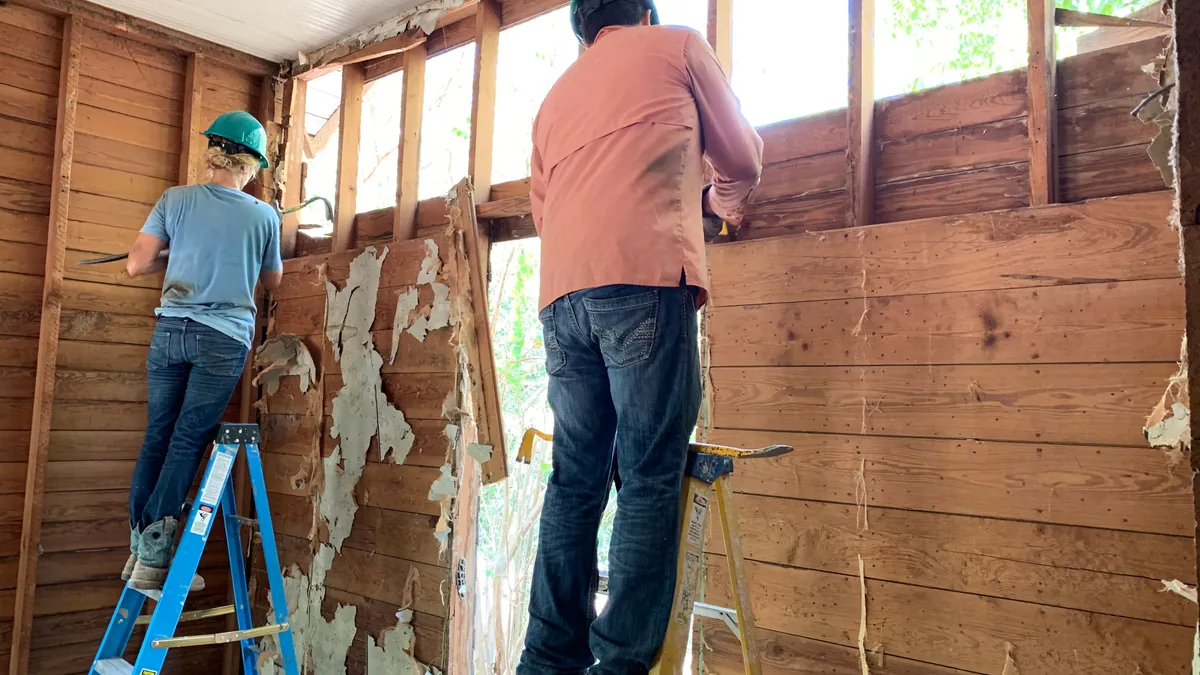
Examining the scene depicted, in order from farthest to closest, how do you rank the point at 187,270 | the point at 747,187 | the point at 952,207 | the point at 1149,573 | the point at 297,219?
the point at 297,219
the point at 187,270
the point at 952,207
the point at 747,187
the point at 1149,573

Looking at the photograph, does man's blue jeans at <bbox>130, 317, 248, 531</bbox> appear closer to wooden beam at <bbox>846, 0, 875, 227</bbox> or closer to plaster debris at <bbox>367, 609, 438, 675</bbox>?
plaster debris at <bbox>367, 609, 438, 675</bbox>

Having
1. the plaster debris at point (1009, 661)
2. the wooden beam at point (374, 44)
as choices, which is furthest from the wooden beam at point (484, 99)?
the plaster debris at point (1009, 661)

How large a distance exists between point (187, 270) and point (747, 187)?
160 centimetres

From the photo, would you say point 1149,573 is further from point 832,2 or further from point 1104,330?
point 832,2

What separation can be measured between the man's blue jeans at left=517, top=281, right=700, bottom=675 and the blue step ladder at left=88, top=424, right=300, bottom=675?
1224 mm

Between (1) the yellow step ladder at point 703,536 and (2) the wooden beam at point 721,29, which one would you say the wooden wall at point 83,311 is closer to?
(2) the wooden beam at point 721,29

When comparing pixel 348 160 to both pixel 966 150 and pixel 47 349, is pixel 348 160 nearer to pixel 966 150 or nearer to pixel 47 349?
pixel 47 349

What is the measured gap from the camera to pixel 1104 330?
1.38 metres

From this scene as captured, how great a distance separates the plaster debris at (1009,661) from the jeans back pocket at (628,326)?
89 cm

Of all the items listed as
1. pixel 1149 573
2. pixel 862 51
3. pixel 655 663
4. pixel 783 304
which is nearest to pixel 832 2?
pixel 862 51

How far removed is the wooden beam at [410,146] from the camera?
8.93 ft

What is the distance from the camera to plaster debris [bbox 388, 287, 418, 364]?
257 cm

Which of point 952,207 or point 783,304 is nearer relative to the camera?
point 952,207

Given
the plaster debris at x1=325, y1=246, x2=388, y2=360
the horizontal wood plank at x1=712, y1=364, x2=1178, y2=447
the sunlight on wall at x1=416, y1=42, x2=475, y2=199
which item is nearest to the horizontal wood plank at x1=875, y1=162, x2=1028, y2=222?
the horizontal wood plank at x1=712, y1=364, x2=1178, y2=447
